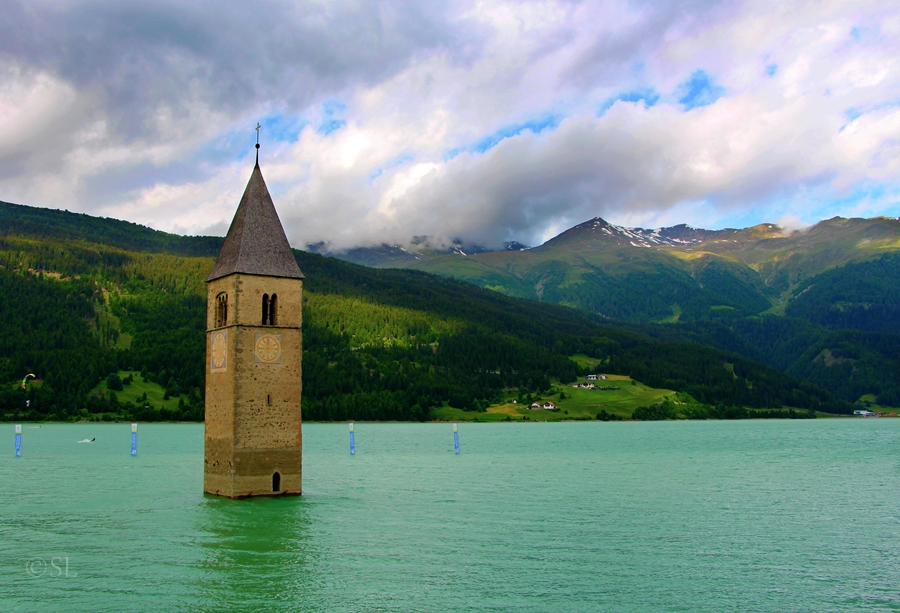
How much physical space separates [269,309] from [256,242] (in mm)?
4329

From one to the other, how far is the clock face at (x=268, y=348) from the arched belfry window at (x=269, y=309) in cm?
109

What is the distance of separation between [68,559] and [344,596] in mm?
14266

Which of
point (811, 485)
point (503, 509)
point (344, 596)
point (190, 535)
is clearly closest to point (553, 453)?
point (811, 485)

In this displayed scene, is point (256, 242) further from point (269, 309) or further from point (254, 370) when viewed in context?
point (254, 370)

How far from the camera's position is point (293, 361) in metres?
51.7

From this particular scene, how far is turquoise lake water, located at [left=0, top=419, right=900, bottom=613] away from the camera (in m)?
31.5

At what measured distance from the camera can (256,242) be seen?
52344 millimetres

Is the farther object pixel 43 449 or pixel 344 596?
pixel 43 449

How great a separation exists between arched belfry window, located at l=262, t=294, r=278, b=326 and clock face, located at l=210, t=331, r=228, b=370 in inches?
106

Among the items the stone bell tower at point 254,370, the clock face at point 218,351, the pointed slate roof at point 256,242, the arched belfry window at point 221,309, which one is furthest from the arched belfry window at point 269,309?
the clock face at point 218,351

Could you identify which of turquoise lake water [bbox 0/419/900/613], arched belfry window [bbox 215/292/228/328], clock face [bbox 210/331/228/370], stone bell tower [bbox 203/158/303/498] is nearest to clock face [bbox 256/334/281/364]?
stone bell tower [bbox 203/158/303/498]

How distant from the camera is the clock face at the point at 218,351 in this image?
167 feet

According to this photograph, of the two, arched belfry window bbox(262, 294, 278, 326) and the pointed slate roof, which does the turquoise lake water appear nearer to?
arched belfry window bbox(262, 294, 278, 326)

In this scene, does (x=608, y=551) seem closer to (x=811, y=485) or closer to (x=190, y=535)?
(x=190, y=535)
